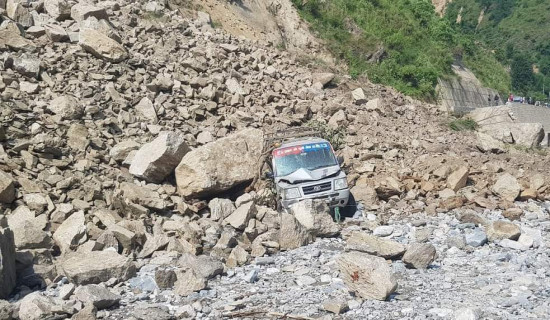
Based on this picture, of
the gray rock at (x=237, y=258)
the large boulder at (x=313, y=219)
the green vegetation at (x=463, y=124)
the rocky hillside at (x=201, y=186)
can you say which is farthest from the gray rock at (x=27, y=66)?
the green vegetation at (x=463, y=124)

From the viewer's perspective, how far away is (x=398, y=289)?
752 cm

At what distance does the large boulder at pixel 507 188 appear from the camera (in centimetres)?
1278

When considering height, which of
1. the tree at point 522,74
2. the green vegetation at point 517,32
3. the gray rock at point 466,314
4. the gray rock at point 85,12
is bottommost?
Result: the tree at point 522,74

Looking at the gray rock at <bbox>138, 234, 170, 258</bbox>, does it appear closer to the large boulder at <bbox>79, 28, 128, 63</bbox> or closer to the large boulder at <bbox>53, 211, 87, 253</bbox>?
Result: the large boulder at <bbox>53, 211, 87, 253</bbox>

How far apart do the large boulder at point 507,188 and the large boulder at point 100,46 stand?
10.6 meters

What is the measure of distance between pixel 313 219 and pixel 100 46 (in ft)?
28.4

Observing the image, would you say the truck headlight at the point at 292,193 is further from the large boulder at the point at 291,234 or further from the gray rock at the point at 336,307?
the gray rock at the point at 336,307

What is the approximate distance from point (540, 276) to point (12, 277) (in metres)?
7.38

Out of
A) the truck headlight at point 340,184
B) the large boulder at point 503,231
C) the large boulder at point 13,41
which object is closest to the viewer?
the large boulder at point 503,231

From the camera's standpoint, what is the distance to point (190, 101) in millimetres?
15359

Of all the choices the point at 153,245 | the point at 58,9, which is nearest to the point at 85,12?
the point at 58,9

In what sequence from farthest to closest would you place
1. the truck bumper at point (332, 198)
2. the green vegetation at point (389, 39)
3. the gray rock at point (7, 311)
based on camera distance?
the green vegetation at point (389, 39) → the truck bumper at point (332, 198) → the gray rock at point (7, 311)

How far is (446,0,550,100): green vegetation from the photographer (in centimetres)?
6875

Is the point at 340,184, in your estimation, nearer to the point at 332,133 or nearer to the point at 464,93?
the point at 332,133
